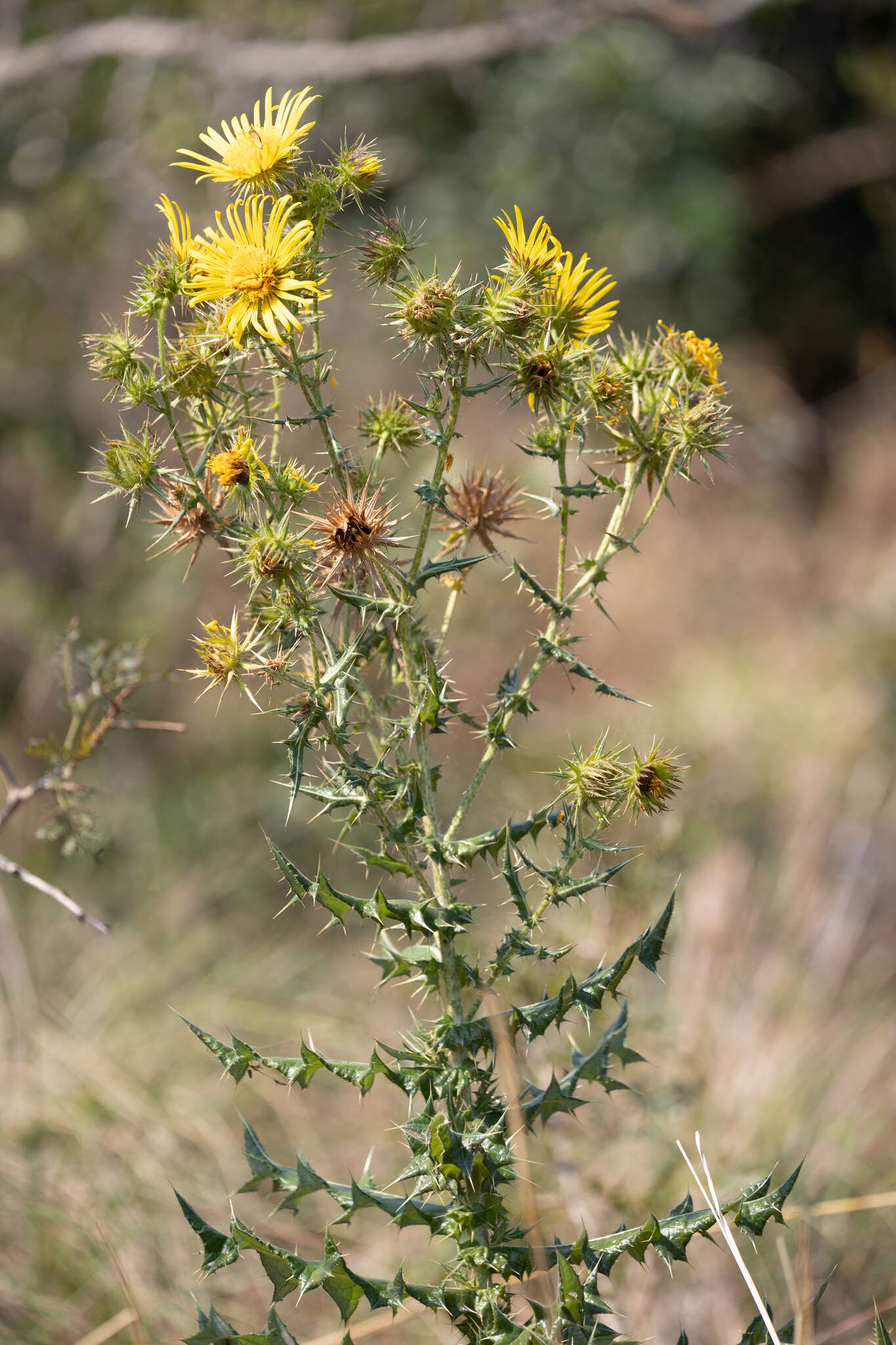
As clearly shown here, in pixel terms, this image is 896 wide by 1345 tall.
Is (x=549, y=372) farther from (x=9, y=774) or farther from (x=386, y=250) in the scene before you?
→ (x=9, y=774)

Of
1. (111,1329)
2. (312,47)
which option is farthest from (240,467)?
(312,47)

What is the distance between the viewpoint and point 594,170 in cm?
794

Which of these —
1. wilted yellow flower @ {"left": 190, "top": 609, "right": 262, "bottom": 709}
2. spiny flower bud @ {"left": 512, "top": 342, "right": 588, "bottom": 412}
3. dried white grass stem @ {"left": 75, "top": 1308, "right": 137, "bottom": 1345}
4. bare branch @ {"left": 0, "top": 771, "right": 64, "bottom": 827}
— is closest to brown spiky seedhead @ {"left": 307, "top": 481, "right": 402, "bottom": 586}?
wilted yellow flower @ {"left": 190, "top": 609, "right": 262, "bottom": 709}

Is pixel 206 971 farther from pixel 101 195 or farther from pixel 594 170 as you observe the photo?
pixel 594 170

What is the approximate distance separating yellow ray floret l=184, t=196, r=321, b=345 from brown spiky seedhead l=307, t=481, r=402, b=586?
0.77 ft

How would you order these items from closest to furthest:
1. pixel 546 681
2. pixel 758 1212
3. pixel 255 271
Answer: pixel 255 271, pixel 758 1212, pixel 546 681

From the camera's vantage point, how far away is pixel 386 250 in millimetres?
1460

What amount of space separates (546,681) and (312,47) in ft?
13.5

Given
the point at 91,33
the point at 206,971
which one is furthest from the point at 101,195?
the point at 206,971

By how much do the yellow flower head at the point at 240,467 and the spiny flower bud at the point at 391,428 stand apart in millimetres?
213

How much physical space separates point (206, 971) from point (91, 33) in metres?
4.35

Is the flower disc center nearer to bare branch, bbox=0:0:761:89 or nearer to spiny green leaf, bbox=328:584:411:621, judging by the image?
spiny green leaf, bbox=328:584:411:621

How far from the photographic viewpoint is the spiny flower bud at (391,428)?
1536mm

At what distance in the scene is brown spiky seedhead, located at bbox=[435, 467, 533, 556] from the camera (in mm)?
1608
